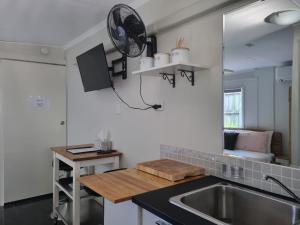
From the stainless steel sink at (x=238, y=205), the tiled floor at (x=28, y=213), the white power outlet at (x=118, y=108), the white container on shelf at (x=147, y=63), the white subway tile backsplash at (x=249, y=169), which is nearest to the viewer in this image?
the stainless steel sink at (x=238, y=205)

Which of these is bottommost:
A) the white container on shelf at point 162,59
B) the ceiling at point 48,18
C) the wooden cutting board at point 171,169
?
the wooden cutting board at point 171,169

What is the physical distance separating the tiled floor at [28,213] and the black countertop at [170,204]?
2.05 m

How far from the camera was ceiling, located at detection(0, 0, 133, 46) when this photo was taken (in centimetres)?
221

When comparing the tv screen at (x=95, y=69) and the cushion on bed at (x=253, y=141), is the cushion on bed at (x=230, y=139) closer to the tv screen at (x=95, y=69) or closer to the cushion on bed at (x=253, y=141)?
the cushion on bed at (x=253, y=141)

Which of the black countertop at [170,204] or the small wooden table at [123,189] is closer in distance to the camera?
the black countertop at [170,204]

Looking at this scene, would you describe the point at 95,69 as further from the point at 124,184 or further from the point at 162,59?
the point at 124,184

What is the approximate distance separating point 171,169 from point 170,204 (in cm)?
45

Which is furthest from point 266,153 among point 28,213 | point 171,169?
point 28,213

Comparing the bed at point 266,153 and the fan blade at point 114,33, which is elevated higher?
the fan blade at point 114,33

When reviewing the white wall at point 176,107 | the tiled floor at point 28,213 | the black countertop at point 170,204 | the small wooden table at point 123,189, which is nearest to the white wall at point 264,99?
the white wall at point 176,107

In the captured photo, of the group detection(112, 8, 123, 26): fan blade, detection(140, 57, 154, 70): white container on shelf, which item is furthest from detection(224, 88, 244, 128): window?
detection(112, 8, 123, 26): fan blade

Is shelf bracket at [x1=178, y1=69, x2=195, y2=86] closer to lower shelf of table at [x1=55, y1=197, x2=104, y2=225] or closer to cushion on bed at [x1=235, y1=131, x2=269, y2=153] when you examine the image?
cushion on bed at [x1=235, y1=131, x2=269, y2=153]

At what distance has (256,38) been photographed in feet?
4.60

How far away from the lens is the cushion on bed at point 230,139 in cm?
149
